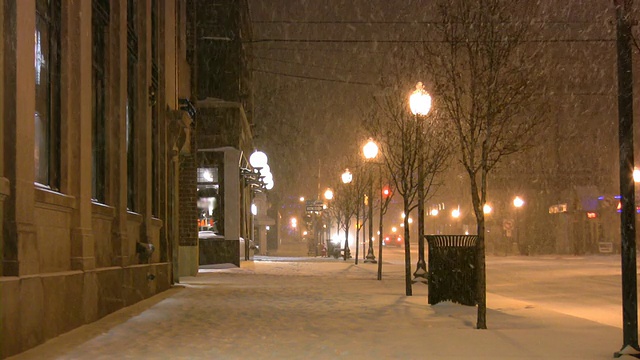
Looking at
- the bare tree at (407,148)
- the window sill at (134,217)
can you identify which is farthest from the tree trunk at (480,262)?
the window sill at (134,217)

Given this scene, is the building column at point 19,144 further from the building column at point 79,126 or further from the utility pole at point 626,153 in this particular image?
the utility pole at point 626,153

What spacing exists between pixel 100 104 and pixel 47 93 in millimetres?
3061

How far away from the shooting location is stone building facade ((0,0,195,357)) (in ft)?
29.0

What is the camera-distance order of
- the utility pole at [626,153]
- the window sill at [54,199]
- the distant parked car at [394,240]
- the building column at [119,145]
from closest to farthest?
the utility pole at [626,153]
the window sill at [54,199]
the building column at [119,145]
the distant parked car at [394,240]

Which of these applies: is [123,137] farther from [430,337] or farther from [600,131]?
[600,131]

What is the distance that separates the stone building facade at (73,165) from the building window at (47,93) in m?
0.02

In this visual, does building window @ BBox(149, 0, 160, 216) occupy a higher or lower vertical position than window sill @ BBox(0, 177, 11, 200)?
higher

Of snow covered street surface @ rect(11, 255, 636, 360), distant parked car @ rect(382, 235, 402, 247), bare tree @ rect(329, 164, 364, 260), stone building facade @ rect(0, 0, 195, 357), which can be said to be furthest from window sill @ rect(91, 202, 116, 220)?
distant parked car @ rect(382, 235, 402, 247)

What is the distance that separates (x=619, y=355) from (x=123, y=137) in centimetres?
1011

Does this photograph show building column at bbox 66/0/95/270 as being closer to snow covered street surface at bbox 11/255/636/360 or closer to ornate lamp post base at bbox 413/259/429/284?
snow covered street surface at bbox 11/255/636/360

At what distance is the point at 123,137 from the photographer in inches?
586

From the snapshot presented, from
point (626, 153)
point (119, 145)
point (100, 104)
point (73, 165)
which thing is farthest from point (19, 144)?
point (626, 153)

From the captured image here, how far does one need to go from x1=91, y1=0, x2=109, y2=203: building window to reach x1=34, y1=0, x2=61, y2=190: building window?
2543 millimetres

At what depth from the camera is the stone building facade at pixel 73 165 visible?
8.84 meters
